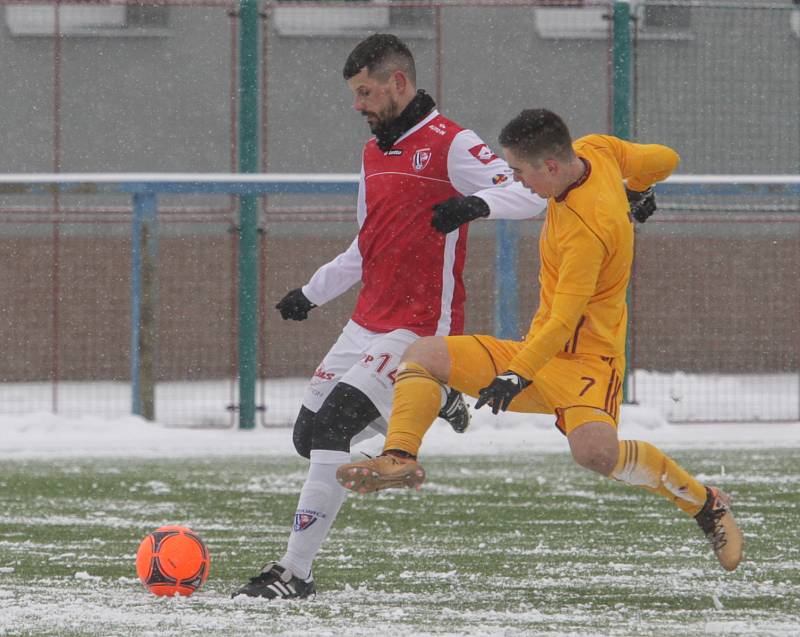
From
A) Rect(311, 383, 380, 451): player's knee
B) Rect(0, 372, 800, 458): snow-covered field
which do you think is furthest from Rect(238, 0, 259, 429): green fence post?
Rect(311, 383, 380, 451): player's knee

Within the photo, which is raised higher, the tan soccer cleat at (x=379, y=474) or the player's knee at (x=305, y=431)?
the player's knee at (x=305, y=431)

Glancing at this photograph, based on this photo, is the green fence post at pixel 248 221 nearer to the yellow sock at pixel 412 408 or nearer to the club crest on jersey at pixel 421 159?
the club crest on jersey at pixel 421 159

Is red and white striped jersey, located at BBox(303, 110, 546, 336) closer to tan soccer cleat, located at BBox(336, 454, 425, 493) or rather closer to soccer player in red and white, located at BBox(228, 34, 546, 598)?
soccer player in red and white, located at BBox(228, 34, 546, 598)

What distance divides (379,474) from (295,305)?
133 centimetres

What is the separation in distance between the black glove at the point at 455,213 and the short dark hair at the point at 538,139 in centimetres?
25

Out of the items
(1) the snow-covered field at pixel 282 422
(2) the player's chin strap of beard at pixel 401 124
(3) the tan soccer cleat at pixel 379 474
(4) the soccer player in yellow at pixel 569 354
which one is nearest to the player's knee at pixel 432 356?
(4) the soccer player in yellow at pixel 569 354

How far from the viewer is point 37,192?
471 inches

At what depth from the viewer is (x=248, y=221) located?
12297 millimetres

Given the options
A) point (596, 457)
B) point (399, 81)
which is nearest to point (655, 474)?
point (596, 457)

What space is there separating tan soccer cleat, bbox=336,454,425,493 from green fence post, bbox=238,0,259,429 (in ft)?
22.3

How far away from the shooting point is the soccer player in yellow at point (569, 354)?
578 cm

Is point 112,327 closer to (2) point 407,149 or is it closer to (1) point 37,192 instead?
(1) point 37,192

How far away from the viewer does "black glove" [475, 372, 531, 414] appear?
5.59 meters

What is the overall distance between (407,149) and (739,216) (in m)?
7.19
